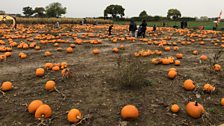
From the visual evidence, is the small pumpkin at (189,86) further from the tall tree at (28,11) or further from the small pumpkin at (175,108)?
the tall tree at (28,11)

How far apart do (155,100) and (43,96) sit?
2642 millimetres

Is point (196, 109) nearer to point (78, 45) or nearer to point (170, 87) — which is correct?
point (170, 87)

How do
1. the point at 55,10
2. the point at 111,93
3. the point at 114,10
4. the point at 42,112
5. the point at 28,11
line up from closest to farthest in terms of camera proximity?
the point at 42,112 < the point at 111,93 < the point at 114,10 < the point at 55,10 < the point at 28,11

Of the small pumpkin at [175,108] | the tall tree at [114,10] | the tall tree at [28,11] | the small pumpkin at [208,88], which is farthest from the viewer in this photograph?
the tall tree at [28,11]

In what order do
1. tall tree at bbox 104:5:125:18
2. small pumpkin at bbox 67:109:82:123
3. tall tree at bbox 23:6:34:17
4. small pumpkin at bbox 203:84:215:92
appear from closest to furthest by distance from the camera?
small pumpkin at bbox 67:109:82:123
small pumpkin at bbox 203:84:215:92
tall tree at bbox 104:5:125:18
tall tree at bbox 23:6:34:17

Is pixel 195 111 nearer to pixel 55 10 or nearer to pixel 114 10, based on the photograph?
pixel 114 10

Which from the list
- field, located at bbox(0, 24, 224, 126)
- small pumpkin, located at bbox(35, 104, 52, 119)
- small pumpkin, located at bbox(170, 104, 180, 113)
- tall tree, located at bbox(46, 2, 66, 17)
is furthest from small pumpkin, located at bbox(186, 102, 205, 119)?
tall tree, located at bbox(46, 2, 66, 17)

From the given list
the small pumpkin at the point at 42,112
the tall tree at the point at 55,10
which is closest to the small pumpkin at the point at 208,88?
the small pumpkin at the point at 42,112

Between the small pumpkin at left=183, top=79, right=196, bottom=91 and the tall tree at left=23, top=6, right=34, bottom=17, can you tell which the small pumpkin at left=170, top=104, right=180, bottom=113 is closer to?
the small pumpkin at left=183, top=79, right=196, bottom=91

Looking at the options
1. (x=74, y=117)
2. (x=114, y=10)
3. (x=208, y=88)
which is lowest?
(x=74, y=117)

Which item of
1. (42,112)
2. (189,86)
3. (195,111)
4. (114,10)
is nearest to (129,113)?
(195,111)

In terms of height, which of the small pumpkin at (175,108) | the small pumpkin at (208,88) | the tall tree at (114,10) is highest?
the tall tree at (114,10)

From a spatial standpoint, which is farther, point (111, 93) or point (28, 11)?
point (28, 11)

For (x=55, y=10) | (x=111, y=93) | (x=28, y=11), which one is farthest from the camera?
(x=28, y=11)
